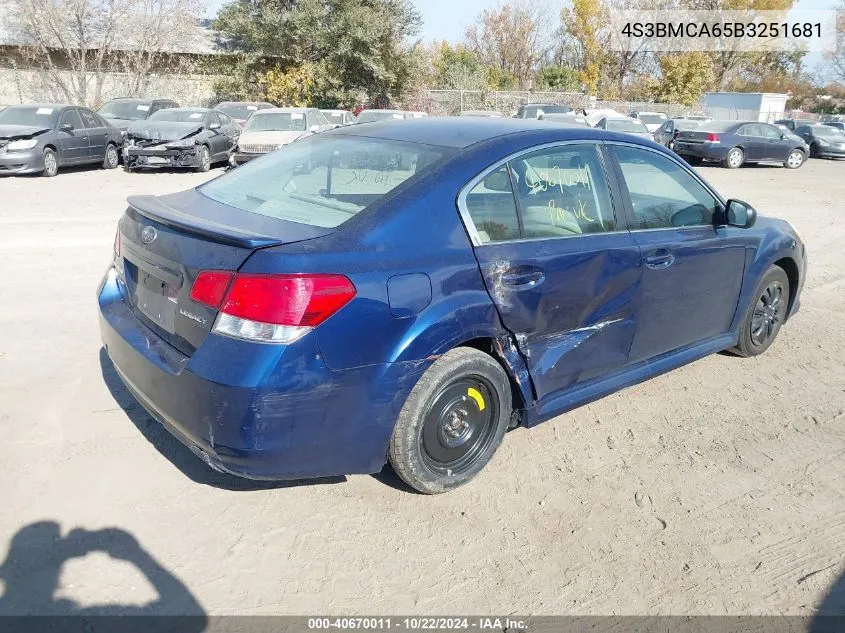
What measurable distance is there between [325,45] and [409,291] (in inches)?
1161

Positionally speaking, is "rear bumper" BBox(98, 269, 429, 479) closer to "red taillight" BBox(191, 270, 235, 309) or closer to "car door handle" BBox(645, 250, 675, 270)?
"red taillight" BBox(191, 270, 235, 309)

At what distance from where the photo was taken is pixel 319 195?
11.7 ft

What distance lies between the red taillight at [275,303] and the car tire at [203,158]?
14.1 metres

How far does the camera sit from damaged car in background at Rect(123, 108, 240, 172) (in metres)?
15.5

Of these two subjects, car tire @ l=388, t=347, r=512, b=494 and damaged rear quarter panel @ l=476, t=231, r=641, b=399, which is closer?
car tire @ l=388, t=347, r=512, b=494

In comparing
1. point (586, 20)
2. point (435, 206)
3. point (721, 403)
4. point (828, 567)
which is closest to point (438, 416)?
point (435, 206)

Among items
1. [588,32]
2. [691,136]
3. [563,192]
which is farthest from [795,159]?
[588,32]

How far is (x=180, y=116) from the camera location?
16.9m

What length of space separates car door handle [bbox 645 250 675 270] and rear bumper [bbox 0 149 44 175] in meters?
13.4

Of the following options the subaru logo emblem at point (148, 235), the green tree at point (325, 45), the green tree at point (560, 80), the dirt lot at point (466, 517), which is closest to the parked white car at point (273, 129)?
the dirt lot at point (466, 517)

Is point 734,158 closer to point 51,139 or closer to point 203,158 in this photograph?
point 203,158

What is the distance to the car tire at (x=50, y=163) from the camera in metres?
14.3

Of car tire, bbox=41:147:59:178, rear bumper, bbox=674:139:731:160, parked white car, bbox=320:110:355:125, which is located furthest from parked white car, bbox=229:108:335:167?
rear bumper, bbox=674:139:731:160

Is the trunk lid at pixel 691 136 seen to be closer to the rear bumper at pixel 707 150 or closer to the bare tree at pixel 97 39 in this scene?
the rear bumper at pixel 707 150
